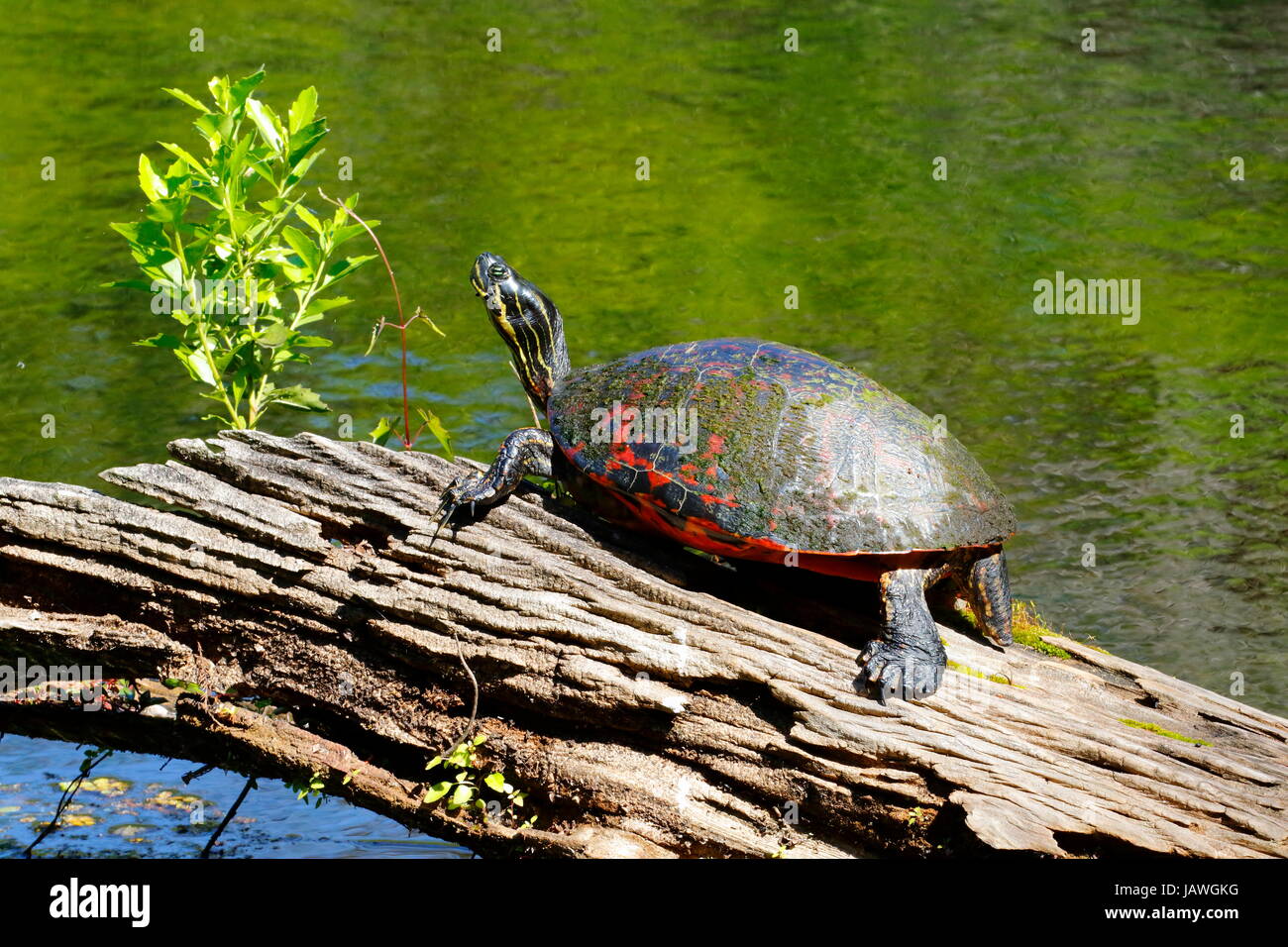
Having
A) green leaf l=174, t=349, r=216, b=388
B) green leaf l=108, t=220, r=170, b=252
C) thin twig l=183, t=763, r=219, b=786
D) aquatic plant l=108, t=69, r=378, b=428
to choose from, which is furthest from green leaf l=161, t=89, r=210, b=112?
thin twig l=183, t=763, r=219, b=786

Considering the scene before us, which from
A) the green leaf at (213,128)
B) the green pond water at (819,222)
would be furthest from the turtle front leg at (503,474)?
the green pond water at (819,222)

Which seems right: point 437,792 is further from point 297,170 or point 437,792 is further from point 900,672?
point 297,170

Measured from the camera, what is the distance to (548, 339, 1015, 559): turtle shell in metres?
4.82

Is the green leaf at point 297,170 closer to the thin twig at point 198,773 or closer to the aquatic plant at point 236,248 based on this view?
the aquatic plant at point 236,248

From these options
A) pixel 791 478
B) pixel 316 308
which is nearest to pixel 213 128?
pixel 316 308

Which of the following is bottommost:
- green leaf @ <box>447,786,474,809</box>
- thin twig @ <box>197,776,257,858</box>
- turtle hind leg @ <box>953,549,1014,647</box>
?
thin twig @ <box>197,776,257,858</box>

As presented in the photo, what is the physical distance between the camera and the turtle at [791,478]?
4.80 meters

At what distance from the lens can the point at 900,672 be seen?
4.67 meters

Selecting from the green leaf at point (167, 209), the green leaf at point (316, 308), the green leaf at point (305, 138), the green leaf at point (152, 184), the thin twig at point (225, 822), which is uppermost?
the green leaf at point (305, 138)

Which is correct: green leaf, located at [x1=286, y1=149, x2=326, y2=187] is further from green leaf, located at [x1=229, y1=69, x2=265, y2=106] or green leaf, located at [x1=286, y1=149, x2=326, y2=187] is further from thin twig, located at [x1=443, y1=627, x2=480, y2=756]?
thin twig, located at [x1=443, y1=627, x2=480, y2=756]

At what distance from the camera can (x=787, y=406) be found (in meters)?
5.10

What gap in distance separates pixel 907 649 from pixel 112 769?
3.76m

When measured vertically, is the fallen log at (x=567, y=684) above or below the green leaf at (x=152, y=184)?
below
